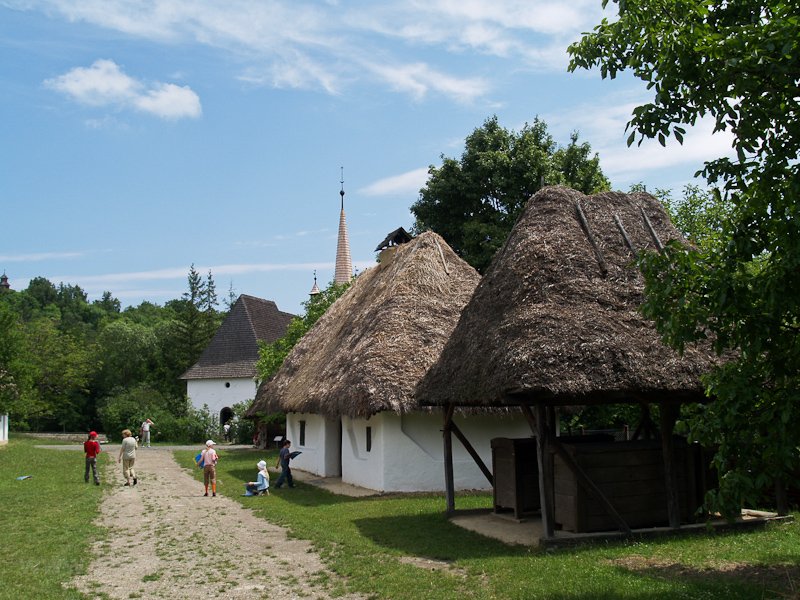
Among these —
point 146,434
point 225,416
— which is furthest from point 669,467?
point 225,416

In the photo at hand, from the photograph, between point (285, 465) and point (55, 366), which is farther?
point (55, 366)

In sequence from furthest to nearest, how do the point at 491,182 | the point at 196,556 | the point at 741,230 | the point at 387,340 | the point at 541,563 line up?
the point at 491,182
the point at 387,340
the point at 196,556
the point at 541,563
the point at 741,230

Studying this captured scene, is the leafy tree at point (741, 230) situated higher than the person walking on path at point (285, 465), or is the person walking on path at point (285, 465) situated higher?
the leafy tree at point (741, 230)

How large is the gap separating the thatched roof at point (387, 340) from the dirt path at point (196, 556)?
3.33 meters

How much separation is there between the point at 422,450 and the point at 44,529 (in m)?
8.33

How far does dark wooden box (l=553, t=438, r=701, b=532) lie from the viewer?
37.6 feet

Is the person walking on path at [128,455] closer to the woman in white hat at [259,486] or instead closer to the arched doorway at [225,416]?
the woman in white hat at [259,486]

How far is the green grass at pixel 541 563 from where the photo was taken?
8164 mm

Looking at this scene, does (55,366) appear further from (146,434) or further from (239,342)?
(146,434)

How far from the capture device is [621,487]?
457 inches

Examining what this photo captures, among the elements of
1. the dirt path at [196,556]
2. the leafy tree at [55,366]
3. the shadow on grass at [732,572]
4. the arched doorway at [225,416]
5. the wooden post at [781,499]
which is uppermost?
the leafy tree at [55,366]

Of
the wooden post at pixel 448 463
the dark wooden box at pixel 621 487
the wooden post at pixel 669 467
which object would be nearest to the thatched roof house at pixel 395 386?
the wooden post at pixel 448 463

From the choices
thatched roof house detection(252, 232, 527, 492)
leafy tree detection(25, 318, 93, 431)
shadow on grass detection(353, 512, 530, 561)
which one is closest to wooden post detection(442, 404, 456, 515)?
shadow on grass detection(353, 512, 530, 561)

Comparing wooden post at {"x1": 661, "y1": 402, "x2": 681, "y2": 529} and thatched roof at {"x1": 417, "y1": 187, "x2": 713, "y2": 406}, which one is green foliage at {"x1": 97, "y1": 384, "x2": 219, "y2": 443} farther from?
wooden post at {"x1": 661, "y1": 402, "x2": 681, "y2": 529}
